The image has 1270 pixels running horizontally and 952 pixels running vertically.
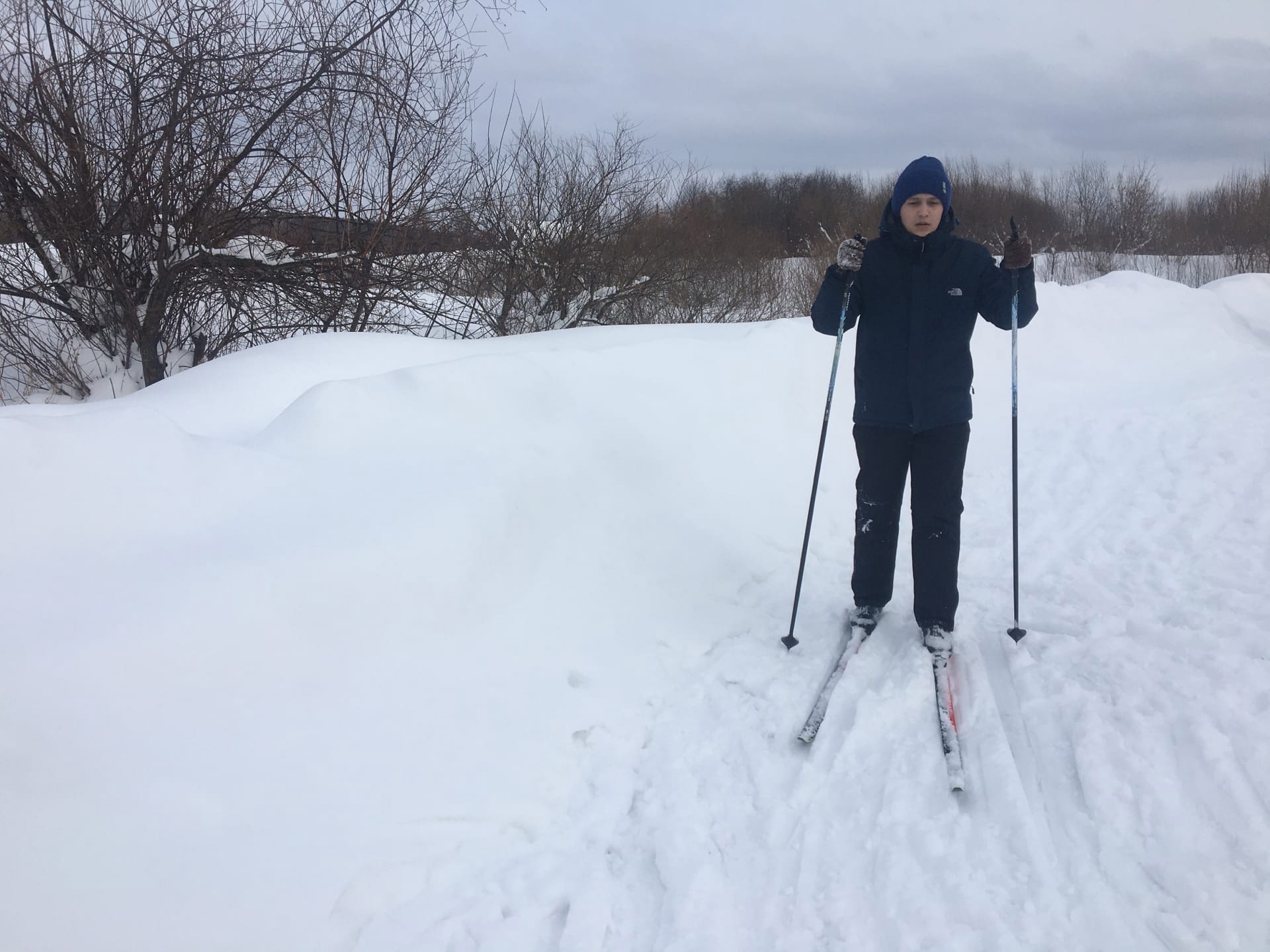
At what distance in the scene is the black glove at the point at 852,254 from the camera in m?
3.24

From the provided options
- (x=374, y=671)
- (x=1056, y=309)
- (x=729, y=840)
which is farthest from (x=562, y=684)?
(x=1056, y=309)

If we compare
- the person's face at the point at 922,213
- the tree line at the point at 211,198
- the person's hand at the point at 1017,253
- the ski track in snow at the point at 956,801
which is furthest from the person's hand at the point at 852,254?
the tree line at the point at 211,198

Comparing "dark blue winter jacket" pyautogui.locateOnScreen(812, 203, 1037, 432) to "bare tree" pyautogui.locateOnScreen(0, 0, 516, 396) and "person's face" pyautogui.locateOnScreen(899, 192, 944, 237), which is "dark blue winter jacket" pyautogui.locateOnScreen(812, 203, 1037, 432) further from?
"bare tree" pyautogui.locateOnScreen(0, 0, 516, 396)

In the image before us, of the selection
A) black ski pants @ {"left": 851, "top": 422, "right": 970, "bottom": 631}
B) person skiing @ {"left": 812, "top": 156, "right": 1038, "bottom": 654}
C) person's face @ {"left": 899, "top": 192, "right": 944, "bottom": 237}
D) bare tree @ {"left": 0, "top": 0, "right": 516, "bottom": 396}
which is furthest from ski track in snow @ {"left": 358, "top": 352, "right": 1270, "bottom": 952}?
bare tree @ {"left": 0, "top": 0, "right": 516, "bottom": 396}

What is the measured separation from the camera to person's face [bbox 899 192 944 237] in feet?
10.3

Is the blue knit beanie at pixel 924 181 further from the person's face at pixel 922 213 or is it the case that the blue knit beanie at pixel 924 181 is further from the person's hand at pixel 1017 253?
the person's hand at pixel 1017 253

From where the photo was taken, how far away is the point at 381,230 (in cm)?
738

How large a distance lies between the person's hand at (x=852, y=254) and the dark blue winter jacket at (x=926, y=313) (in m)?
0.08

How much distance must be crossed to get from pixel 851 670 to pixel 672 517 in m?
1.45

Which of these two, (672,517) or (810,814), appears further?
(672,517)

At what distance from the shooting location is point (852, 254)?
10.6 ft

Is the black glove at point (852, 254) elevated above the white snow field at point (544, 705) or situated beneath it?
elevated above

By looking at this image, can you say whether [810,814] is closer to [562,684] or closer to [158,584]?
[562,684]

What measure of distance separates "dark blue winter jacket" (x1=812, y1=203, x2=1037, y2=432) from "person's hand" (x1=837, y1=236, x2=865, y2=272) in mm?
80
